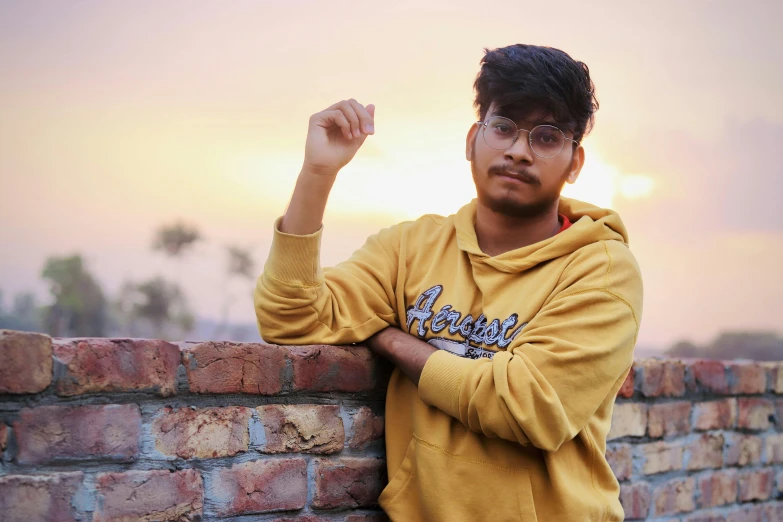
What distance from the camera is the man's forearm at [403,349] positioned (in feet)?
6.01

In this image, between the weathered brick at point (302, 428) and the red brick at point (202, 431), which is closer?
the red brick at point (202, 431)

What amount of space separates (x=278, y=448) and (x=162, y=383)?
0.32 m

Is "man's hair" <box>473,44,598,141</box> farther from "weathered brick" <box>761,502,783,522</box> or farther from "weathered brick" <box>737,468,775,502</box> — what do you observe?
"weathered brick" <box>761,502,783,522</box>

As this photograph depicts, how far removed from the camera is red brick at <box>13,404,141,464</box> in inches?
59.4

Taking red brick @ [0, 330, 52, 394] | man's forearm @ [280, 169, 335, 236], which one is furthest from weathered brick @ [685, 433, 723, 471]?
red brick @ [0, 330, 52, 394]

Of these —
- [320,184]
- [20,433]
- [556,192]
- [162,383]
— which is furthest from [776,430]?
[20,433]

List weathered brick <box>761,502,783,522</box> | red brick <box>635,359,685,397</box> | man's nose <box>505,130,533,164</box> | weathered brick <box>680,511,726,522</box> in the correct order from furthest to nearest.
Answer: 1. weathered brick <box>761,502,783,522</box>
2. weathered brick <box>680,511,726,522</box>
3. red brick <box>635,359,685,397</box>
4. man's nose <box>505,130,533,164</box>

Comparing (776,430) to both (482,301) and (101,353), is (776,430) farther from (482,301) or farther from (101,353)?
(101,353)

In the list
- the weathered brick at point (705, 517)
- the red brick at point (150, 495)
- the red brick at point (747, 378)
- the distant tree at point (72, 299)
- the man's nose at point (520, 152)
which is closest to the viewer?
the red brick at point (150, 495)

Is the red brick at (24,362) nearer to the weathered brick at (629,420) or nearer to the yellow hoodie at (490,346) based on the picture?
the yellow hoodie at (490,346)

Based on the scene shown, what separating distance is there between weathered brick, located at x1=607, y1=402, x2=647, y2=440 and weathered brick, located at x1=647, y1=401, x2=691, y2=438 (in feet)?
0.13

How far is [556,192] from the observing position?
2.02 m

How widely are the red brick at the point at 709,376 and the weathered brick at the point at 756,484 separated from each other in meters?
0.40

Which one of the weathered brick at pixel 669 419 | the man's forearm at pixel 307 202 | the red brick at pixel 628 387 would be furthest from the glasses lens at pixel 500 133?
the weathered brick at pixel 669 419
